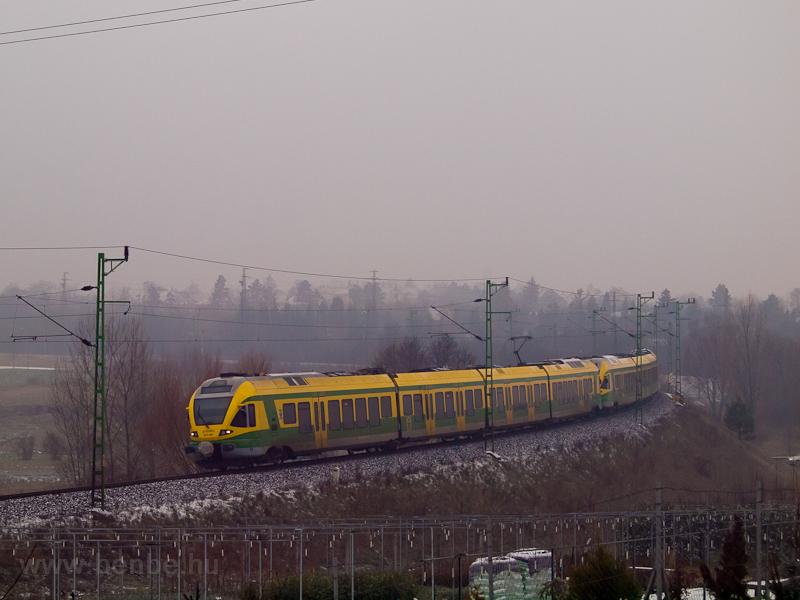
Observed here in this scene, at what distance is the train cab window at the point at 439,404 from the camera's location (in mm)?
42938

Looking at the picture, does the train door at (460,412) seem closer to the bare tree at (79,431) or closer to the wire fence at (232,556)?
the wire fence at (232,556)

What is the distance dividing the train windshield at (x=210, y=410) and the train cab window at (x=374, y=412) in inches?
306

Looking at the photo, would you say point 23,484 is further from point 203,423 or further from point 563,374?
point 563,374

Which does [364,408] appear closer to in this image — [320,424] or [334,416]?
[334,416]

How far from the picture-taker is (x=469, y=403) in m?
45.3

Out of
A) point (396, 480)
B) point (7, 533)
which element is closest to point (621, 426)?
point (396, 480)

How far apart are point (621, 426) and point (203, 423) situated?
115 feet

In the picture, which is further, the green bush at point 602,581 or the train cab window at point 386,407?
the train cab window at point 386,407

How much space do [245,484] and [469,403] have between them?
55.3 ft

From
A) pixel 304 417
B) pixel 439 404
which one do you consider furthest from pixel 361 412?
pixel 439 404

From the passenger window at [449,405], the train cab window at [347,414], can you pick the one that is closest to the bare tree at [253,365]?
the passenger window at [449,405]

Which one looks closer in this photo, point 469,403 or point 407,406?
point 407,406

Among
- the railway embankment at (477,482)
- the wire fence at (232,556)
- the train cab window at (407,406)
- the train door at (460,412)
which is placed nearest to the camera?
the wire fence at (232,556)

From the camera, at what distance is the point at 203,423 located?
107ft
